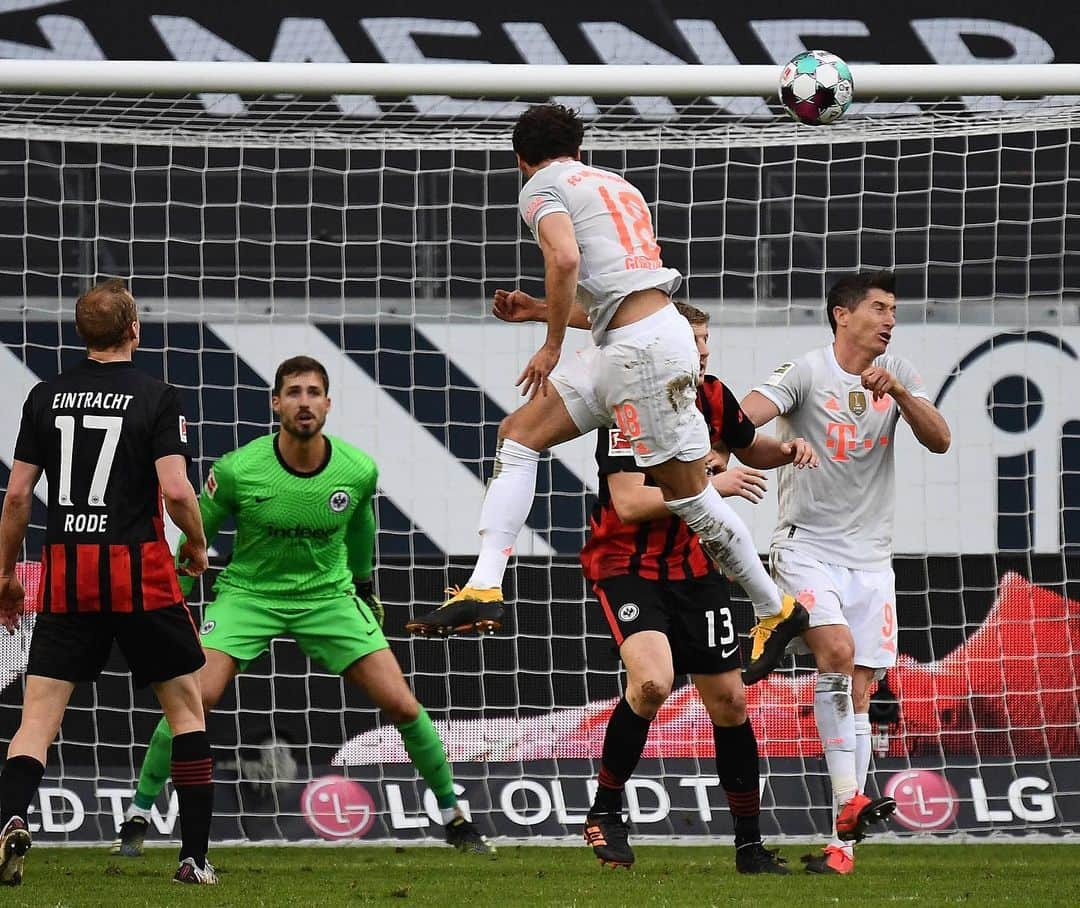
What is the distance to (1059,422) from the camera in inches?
307

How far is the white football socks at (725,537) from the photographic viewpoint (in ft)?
15.9

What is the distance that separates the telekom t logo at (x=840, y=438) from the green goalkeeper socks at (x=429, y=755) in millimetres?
1866

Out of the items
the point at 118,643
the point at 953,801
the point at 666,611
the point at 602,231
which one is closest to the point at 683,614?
the point at 666,611

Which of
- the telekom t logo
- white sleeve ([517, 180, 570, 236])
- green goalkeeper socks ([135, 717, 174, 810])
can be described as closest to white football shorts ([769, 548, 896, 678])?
the telekom t logo

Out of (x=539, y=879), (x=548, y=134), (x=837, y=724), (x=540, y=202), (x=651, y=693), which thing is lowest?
(x=539, y=879)

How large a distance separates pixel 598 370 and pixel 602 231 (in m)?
0.40

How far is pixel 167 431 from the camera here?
488 centimetres

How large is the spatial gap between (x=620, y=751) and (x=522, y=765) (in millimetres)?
2081

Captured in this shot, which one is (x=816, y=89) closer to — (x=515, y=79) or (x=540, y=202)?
(x=515, y=79)

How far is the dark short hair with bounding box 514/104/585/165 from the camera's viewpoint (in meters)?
4.72

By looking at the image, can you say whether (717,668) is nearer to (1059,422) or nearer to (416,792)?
(416,792)

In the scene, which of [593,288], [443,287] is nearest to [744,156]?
[443,287]

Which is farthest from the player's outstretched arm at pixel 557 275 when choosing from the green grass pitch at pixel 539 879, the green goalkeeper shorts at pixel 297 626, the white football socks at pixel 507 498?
the green goalkeeper shorts at pixel 297 626

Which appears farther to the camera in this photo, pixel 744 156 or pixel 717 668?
pixel 744 156
